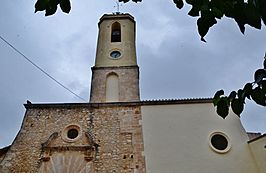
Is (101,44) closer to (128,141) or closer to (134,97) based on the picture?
(134,97)

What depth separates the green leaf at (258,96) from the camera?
1479mm

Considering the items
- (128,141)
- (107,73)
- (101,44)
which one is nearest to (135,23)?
(101,44)

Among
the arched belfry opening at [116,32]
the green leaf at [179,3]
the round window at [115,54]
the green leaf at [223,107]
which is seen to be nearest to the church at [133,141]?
the round window at [115,54]

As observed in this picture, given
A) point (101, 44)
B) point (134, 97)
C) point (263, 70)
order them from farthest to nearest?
point (101, 44) → point (134, 97) → point (263, 70)

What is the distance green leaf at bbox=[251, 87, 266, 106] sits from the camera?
4.85ft

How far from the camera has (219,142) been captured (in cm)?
977

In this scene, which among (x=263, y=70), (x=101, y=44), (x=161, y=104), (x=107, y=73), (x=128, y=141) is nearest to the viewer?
(x=263, y=70)

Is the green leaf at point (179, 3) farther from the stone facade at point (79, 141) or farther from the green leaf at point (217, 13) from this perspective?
the stone facade at point (79, 141)

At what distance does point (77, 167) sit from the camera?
30.3 feet

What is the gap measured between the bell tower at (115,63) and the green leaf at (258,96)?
448 inches

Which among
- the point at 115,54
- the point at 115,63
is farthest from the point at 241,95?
the point at 115,54

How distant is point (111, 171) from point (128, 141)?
3.74 ft

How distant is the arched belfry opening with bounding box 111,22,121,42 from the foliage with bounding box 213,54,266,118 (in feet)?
47.6

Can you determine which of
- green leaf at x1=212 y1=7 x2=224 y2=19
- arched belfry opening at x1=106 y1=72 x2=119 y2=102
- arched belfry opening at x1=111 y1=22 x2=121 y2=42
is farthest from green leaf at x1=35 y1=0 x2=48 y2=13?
arched belfry opening at x1=111 y1=22 x2=121 y2=42
